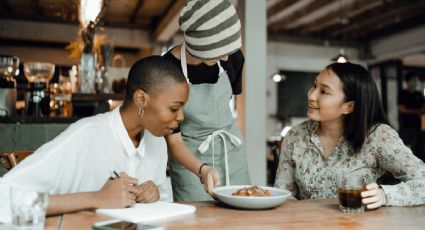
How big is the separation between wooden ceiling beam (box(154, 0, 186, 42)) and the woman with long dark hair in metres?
4.95

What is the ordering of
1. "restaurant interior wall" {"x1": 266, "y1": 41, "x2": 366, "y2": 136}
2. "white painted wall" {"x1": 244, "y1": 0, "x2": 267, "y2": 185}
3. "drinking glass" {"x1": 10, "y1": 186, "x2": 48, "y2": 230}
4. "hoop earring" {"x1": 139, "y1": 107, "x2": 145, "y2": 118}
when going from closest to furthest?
"drinking glass" {"x1": 10, "y1": 186, "x2": 48, "y2": 230}, "hoop earring" {"x1": 139, "y1": 107, "x2": 145, "y2": 118}, "white painted wall" {"x1": 244, "y1": 0, "x2": 267, "y2": 185}, "restaurant interior wall" {"x1": 266, "y1": 41, "x2": 366, "y2": 136}

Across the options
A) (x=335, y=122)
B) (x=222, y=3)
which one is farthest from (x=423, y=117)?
(x=222, y=3)

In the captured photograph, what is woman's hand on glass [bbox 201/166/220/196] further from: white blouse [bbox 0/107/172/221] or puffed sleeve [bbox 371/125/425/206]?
puffed sleeve [bbox 371/125/425/206]

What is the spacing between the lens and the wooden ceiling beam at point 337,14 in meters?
7.80

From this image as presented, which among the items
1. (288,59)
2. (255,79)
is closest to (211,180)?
(255,79)

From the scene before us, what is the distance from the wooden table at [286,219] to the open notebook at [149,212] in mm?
30

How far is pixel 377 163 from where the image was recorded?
6.27ft

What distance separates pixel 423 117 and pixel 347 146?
17.9ft

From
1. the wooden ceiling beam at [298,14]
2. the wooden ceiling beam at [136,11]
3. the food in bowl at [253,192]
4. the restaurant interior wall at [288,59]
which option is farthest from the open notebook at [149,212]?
the restaurant interior wall at [288,59]

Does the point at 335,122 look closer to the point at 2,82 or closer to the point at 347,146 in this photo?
the point at 347,146

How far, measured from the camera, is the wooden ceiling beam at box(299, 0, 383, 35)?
307 inches

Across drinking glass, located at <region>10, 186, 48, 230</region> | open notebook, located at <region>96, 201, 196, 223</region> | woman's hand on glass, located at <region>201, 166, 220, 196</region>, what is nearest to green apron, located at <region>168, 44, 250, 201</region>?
woman's hand on glass, located at <region>201, 166, 220, 196</region>

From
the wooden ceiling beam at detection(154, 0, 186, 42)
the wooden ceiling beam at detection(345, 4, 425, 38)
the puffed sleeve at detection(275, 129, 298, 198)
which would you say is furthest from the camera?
the wooden ceiling beam at detection(345, 4, 425, 38)

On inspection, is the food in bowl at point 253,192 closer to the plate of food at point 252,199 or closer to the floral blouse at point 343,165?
the plate of food at point 252,199
